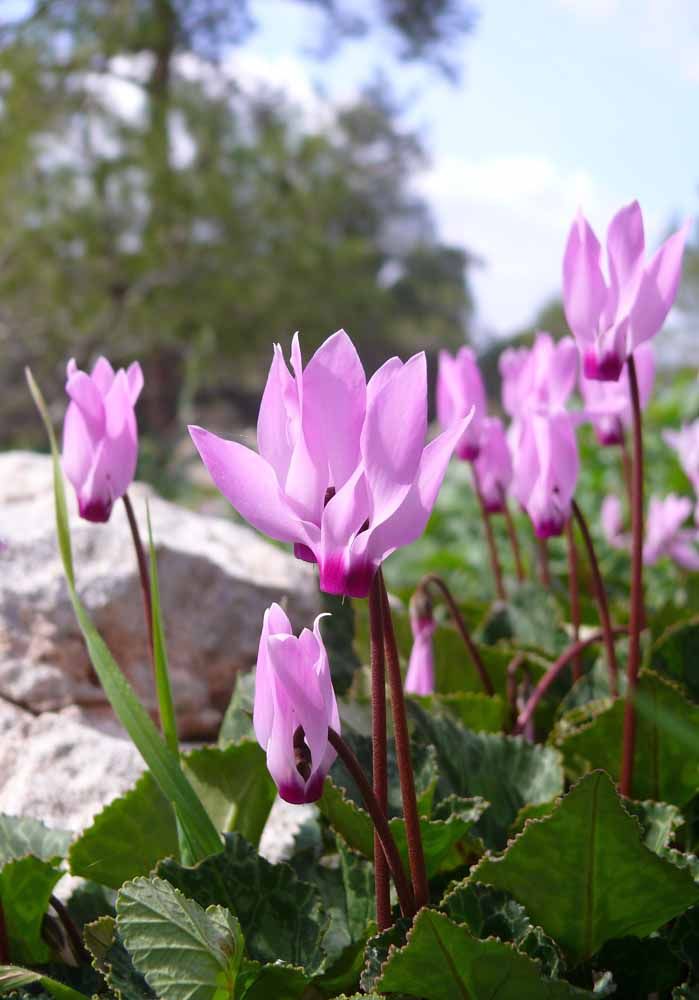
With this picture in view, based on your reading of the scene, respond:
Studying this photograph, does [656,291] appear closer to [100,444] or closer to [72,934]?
[100,444]

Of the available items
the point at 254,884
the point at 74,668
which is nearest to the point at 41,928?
the point at 254,884

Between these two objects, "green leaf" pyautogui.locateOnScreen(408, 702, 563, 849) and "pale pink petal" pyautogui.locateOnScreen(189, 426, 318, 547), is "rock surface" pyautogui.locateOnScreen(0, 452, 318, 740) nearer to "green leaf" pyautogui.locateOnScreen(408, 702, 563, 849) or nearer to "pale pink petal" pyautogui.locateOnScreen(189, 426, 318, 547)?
"green leaf" pyautogui.locateOnScreen(408, 702, 563, 849)

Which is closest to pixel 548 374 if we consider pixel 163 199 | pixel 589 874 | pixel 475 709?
pixel 475 709

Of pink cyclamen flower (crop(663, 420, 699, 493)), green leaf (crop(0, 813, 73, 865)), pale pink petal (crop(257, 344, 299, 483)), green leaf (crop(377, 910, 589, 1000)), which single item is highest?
pink cyclamen flower (crop(663, 420, 699, 493))

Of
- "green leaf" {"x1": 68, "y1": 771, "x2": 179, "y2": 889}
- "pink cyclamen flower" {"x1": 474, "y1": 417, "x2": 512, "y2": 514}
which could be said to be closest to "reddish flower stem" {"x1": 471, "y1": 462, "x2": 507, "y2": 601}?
"pink cyclamen flower" {"x1": 474, "y1": 417, "x2": 512, "y2": 514}

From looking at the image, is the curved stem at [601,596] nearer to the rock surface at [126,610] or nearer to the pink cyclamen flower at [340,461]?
the pink cyclamen flower at [340,461]

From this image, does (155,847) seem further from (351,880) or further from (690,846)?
(690,846)

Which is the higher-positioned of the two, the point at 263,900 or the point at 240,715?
the point at 240,715

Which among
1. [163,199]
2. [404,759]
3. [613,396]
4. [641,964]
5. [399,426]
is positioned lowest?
[641,964]
